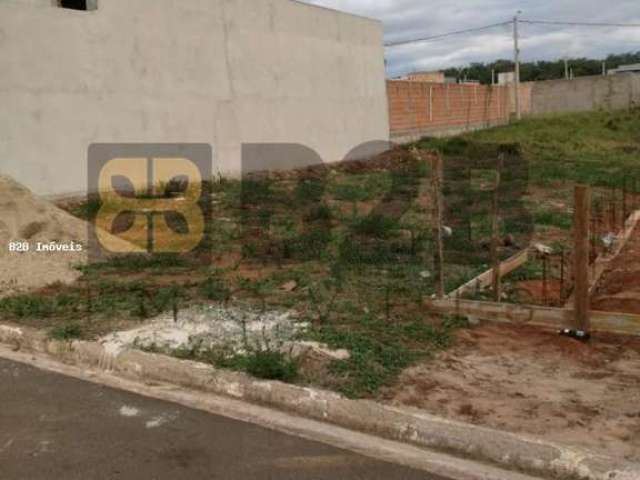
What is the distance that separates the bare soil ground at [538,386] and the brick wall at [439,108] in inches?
648

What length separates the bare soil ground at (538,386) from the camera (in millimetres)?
3457

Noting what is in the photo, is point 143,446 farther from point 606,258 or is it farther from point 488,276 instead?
point 606,258

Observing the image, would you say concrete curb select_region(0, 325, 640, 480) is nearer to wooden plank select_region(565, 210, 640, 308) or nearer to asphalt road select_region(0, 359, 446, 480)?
asphalt road select_region(0, 359, 446, 480)

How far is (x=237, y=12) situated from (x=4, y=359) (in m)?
10.9

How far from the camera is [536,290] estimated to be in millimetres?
6246

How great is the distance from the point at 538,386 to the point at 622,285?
2.98m

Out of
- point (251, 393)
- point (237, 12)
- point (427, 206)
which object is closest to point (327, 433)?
point (251, 393)

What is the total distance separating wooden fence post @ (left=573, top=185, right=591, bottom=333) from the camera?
4672 millimetres

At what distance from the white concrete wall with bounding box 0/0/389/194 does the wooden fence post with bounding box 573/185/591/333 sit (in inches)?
316

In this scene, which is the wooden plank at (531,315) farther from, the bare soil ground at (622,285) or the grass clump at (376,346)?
the bare soil ground at (622,285)

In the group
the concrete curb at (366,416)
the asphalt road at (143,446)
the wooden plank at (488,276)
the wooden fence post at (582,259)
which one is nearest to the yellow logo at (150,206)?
the concrete curb at (366,416)

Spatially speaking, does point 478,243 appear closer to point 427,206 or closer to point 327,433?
point 427,206

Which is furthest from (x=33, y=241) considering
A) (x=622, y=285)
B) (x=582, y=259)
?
(x=622, y=285)

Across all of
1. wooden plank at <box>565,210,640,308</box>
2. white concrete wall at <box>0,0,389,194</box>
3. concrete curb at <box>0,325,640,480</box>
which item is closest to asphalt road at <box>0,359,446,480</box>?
concrete curb at <box>0,325,640,480</box>
